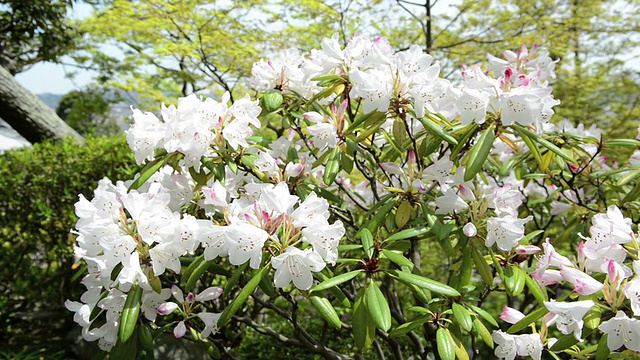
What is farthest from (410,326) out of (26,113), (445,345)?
(26,113)

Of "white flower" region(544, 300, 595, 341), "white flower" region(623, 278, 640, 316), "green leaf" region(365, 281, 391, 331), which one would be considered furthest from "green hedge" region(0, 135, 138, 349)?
"white flower" region(623, 278, 640, 316)

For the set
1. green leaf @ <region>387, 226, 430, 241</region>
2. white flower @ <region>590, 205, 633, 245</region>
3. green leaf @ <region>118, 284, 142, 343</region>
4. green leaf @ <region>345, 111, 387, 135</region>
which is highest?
green leaf @ <region>345, 111, 387, 135</region>

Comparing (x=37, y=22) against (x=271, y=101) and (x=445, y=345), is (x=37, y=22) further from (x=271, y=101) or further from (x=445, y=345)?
(x=445, y=345)

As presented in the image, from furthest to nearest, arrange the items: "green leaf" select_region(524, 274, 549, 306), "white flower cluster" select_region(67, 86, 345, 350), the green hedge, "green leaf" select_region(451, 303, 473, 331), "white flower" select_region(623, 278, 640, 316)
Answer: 1. the green hedge
2. "green leaf" select_region(524, 274, 549, 306)
3. "green leaf" select_region(451, 303, 473, 331)
4. "white flower cluster" select_region(67, 86, 345, 350)
5. "white flower" select_region(623, 278, 640, 316)

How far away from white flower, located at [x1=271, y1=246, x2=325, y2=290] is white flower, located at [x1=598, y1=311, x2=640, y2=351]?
1.90ft

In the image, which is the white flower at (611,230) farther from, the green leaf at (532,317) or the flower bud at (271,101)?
the flower bud at (271,101)

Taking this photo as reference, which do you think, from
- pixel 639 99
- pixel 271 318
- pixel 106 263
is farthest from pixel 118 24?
pixel 639 99

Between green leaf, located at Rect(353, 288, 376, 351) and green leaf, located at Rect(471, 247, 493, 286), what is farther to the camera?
green leaf, located at Rect(471, 247, 493, 286)

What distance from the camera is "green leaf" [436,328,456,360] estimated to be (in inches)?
43.4

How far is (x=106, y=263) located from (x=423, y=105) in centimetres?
88

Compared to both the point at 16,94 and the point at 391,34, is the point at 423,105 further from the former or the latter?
the point at 16,94

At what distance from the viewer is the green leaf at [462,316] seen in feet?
3.64

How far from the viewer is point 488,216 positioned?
1.31m

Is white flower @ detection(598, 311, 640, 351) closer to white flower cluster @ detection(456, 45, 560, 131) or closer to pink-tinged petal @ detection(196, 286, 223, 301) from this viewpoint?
white flower cluster @ detection(456, 45, 560, 131)
